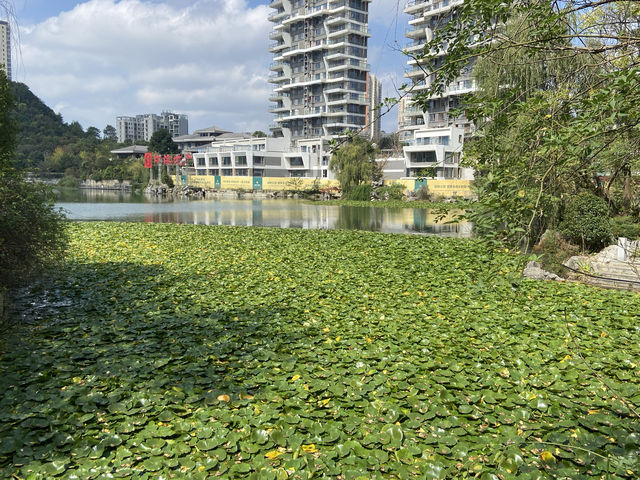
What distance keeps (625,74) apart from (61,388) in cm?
419

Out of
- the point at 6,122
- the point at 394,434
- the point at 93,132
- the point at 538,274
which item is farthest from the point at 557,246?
the point at 93,132

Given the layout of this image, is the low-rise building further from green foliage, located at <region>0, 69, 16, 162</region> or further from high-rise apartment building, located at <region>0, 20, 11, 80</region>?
A: high-rise apartment building, located at <region>0, 20, 11, 80</region>

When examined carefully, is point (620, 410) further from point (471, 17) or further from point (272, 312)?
point (272, 312)

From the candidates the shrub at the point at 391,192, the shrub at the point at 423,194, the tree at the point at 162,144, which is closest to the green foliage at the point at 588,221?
the shrub at the point at 423,194

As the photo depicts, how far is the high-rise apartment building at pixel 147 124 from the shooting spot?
14062 centimetres

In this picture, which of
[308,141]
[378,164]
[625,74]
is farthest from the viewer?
[308,141]

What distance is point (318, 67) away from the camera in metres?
59.2

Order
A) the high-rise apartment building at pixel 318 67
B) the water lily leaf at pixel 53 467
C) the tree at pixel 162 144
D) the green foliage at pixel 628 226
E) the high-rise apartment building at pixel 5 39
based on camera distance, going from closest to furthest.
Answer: the water lily leaf at pixel 53 467
the high-rise apartment building at pixel 5 39
the green foliage at pixel 628 226
the high-rise apartment building at pixel 318 67
the tree at pixel 162 144

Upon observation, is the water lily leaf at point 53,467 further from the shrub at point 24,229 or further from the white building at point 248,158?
the white building at point 248,158

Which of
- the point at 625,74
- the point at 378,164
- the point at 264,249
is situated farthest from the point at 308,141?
the point at 625,74

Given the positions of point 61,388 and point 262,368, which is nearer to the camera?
point 61,388

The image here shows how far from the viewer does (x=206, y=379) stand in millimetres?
3912

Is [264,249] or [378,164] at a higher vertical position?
[378,164]

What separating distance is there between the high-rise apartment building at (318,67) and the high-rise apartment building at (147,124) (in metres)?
84.0
